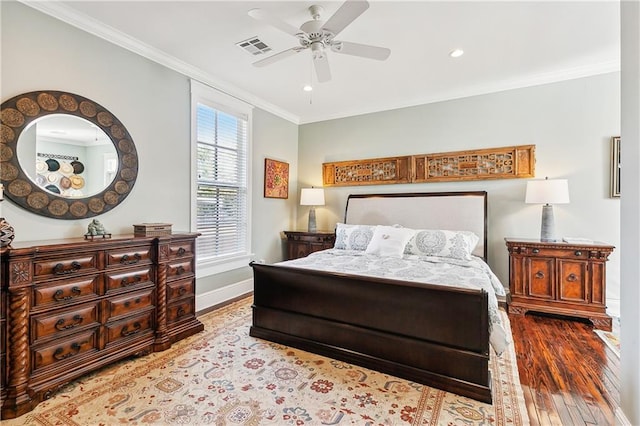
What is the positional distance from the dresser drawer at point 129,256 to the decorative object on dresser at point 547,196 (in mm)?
4066

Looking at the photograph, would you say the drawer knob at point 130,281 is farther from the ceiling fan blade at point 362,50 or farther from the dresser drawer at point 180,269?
the ceiling fan blade at point 362,50

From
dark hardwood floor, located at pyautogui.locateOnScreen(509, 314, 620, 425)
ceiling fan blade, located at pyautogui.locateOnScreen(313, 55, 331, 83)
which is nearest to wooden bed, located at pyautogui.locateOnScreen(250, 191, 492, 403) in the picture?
dark hardwood floor, located at pyautogui.locateOnScreen(509, 314, 620, 425)

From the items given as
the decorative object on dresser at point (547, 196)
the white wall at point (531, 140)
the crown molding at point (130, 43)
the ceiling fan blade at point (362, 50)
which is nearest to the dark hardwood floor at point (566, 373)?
the white wall at point (531, 140)

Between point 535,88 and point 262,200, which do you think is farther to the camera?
point 262,200

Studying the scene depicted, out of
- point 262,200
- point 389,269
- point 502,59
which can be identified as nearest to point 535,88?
point 502,59

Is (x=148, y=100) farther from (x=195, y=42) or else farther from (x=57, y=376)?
(x=57, y=376)

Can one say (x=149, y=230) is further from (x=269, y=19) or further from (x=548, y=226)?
(x=548, y=226)

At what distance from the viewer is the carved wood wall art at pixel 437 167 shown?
380cm

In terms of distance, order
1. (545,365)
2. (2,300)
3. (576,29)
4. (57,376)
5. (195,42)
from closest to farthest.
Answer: (2,300), (57,376), (545,365), (576,29), (195,42)

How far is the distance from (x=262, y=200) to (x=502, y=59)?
352 centimetres

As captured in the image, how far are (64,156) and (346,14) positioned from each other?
247 cm

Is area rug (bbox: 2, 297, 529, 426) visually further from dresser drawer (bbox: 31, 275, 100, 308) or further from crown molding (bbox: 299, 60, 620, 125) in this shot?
crown molding (bbox: 299, 60, 620, 125)

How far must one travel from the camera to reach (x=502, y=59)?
3.23m

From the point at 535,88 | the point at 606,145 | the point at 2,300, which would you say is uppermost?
the point at 535,88
